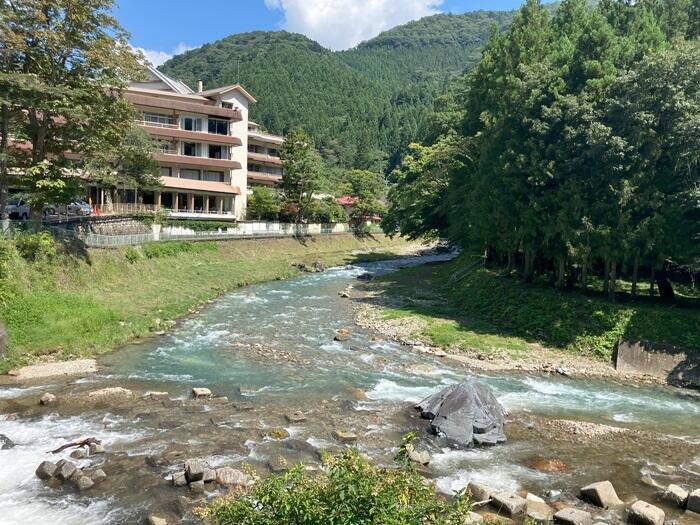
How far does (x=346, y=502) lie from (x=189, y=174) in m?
56.0

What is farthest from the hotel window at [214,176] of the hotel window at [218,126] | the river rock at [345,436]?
the river rock at [345,436]

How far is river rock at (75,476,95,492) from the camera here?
39.8 ft

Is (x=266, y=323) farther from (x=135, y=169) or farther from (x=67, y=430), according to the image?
(x=135, y=169)

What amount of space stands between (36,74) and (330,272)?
31.3 m

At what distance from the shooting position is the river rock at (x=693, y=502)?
1209cm

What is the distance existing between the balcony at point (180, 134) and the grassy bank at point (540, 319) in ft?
109

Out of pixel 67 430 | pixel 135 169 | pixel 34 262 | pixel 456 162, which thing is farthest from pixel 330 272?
pixel 67 430

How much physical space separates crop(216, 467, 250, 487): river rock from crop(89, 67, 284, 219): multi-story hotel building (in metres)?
43.1

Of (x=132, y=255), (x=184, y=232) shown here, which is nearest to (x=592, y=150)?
(x=132, y=255)

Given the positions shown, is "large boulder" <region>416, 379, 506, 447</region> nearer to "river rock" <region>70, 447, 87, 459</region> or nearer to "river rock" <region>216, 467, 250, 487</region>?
"river rock" <region>216, 467, 250, 487</region>

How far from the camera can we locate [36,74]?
25.3 m

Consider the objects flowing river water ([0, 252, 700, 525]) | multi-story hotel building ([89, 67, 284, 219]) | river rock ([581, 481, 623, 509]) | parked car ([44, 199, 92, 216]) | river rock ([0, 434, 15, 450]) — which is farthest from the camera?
multi-story hotel building ([89, 67, 284, 219])

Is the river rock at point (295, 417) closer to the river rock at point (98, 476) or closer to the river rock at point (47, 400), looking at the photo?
the river rock at point (98, 476)

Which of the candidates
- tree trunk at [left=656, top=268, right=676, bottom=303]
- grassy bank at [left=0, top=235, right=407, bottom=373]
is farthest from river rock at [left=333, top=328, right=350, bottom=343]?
tree trunk at [left=656, top=268, right=676, bottom=303]
